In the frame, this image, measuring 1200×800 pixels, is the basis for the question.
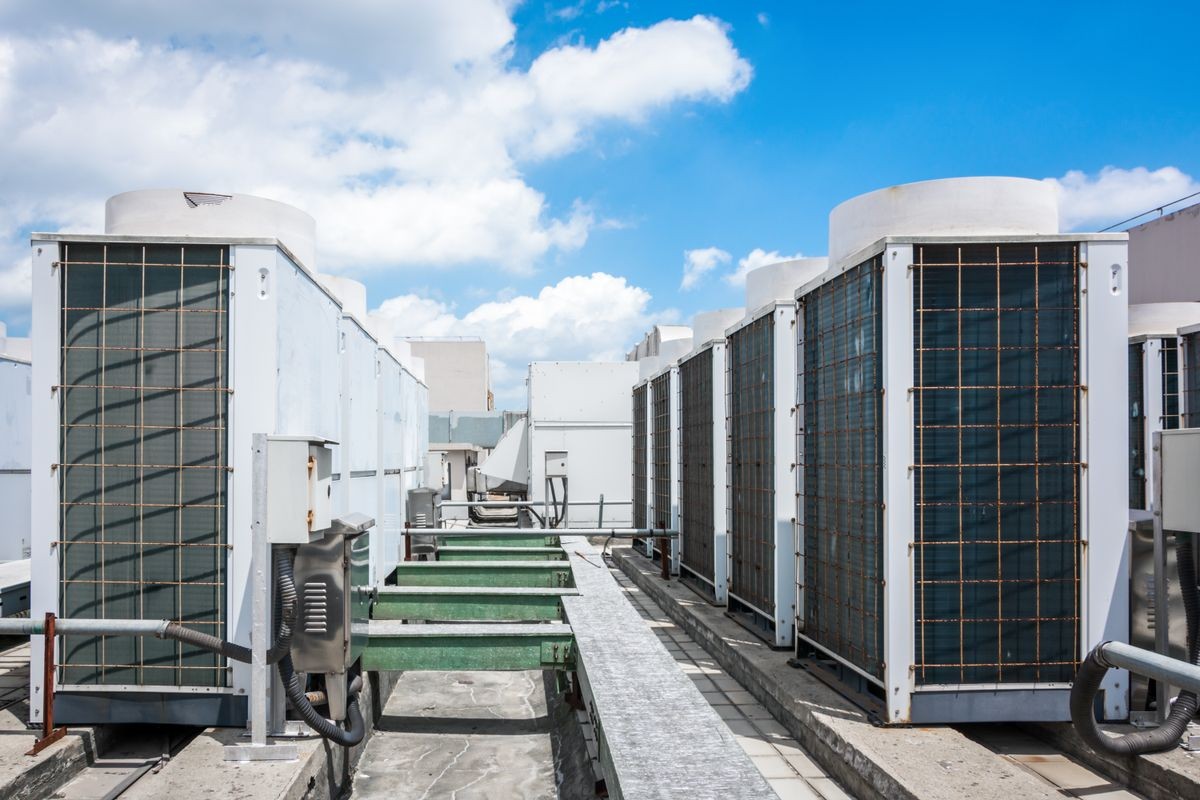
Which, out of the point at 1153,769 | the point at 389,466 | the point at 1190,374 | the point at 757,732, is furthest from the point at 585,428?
the point at 1153,769

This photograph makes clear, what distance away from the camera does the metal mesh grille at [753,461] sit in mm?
7750

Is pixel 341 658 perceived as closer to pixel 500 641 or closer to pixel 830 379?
pixel 500 641

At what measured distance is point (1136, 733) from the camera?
189 inches

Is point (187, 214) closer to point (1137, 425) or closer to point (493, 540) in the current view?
point (493, 540)

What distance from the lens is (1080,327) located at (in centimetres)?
527

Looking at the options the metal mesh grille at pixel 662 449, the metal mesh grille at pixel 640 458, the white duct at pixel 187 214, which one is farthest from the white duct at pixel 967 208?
the metal mesh grille at pixel 640 458

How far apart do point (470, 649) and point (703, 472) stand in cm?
484

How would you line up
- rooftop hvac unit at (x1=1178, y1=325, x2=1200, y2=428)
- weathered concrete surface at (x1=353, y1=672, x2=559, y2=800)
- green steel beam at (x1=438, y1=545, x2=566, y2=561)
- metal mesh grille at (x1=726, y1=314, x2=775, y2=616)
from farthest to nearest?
green steel beam at (x1=438, y1=545, x2=566, y2=561), rooftop hvac unit at (x1=1178, y1=325, x2=1200, y2=428), metal mesh grille at (x1=726, y1=314, x2=775, y2=616), weathered concrete surface at (x1=353, y1=672, x2=559, y2=800)

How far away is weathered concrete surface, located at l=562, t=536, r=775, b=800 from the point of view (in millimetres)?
3807

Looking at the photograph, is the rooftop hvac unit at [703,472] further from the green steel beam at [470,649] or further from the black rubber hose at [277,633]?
the black rubber hose at [277,633]

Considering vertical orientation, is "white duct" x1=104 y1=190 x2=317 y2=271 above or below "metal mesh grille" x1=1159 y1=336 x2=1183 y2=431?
above

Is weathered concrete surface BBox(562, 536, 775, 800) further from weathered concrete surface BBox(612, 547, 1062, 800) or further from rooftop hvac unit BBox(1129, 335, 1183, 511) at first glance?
rooftop hvac unit BBox(1129, 335, 1183, 511)

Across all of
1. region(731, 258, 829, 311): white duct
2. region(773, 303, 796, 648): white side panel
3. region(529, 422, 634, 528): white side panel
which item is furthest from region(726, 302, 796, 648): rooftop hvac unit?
region(529, 422, 634, 528): white side panel

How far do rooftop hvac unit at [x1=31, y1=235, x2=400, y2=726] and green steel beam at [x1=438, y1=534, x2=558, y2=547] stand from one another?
8021 millimetres
